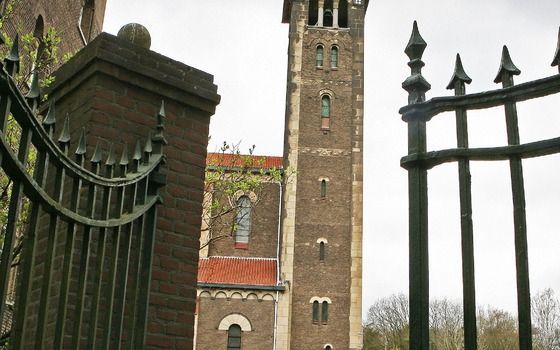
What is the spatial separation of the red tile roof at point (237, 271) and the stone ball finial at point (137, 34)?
23.1m

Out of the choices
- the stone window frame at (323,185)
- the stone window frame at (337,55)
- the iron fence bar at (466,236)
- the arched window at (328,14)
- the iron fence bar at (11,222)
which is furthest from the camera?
the arched window at (328,14)

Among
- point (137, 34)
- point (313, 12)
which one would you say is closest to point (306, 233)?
point (313, 12)

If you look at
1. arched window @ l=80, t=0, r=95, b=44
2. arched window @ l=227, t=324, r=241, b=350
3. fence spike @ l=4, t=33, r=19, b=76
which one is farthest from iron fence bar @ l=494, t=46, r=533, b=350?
arched window @ l=227, t=324, r=241, b=350

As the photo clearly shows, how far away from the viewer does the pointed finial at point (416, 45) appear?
2.87 meters

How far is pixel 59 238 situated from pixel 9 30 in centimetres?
1078

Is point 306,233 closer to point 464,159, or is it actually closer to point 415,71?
point 415,71

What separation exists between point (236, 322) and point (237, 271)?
7.11ft

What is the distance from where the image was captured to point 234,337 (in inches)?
1037

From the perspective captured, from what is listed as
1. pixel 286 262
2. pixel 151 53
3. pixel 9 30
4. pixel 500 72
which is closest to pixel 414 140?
pixel 500 72

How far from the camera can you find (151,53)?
3.65m

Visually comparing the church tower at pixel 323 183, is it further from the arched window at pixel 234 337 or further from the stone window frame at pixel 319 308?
the arched window at pixel 234 337

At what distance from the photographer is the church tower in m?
26.5

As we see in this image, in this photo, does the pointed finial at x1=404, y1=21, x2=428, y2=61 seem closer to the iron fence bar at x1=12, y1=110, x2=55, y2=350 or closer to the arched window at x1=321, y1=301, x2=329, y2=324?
the iron fence bar at x1=12, y1=110, x2=55, y2=350

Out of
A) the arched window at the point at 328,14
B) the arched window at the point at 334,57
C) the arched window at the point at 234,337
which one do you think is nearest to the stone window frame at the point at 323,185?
the arched window at the point at 334,57
